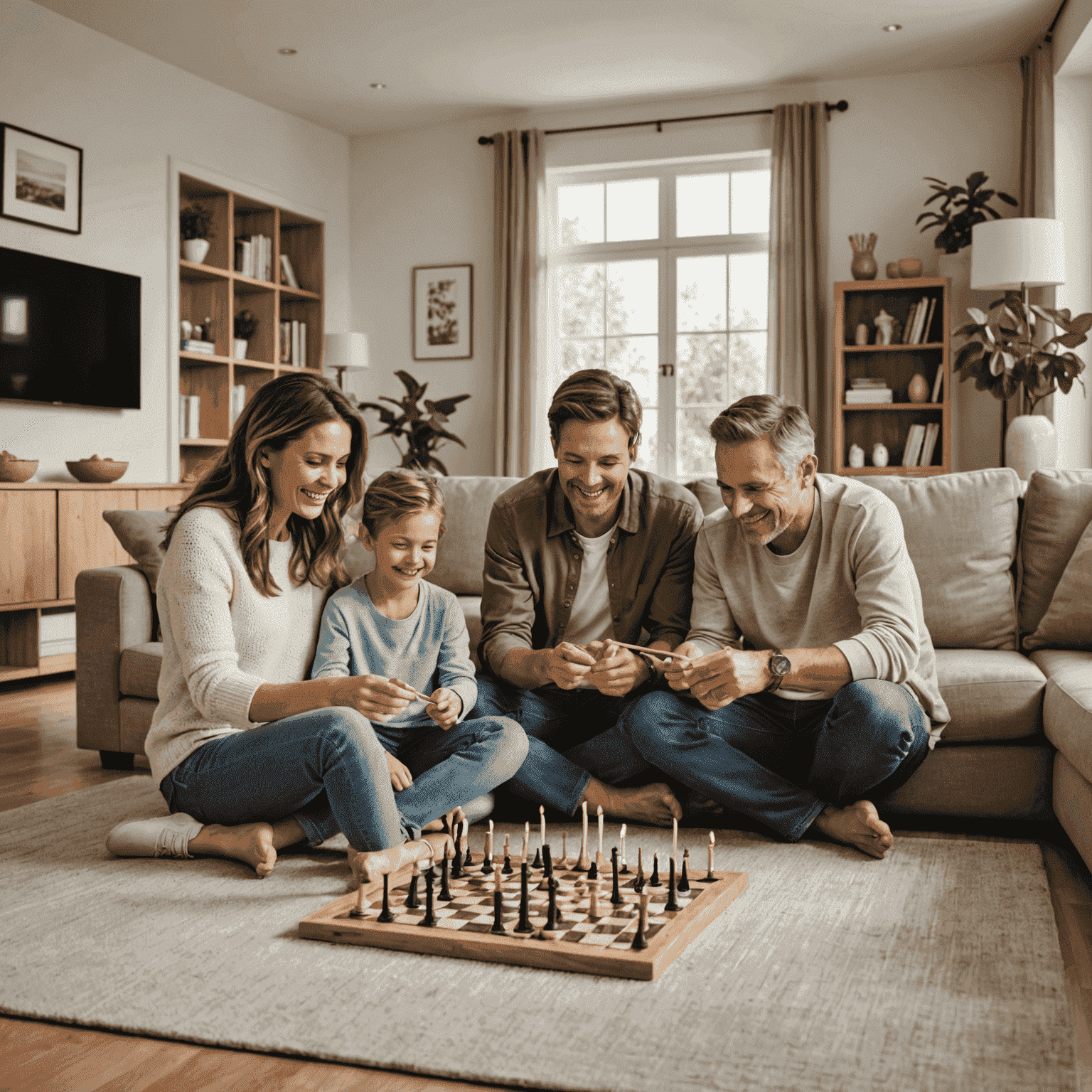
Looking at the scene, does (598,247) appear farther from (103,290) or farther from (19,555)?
(19,555)

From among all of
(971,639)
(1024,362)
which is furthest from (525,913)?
(1024,362)

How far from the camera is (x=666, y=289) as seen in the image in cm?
668

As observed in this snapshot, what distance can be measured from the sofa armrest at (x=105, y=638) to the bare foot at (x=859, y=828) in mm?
1908

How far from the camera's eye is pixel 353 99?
6.55 meters

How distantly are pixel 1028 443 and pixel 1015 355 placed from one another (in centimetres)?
47

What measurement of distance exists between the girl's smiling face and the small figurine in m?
4.23

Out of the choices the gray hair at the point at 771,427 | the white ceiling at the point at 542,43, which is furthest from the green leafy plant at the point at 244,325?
the gray hair at the point at 771,427

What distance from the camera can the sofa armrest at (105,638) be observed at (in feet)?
10.2

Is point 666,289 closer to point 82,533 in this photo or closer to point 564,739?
point 82,533

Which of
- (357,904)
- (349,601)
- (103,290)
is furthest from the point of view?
(103,290)

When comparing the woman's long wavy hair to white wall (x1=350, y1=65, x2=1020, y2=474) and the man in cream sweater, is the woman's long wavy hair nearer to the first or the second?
the man in cream sweater

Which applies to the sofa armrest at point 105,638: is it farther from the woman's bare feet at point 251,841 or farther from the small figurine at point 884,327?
the small figurine at point 884,327

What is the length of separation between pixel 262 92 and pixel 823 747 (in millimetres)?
5509

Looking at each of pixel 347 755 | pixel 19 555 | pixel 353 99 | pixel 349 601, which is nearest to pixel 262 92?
pixel 353 99
